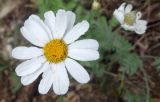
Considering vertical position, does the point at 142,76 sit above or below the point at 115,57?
below

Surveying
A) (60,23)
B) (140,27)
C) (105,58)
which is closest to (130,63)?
(140,27)

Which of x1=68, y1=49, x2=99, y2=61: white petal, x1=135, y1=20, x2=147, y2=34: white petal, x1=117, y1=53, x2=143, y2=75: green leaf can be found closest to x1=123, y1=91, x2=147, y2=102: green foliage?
x1=117, y1=53, x2=143, y2=75: green leaf

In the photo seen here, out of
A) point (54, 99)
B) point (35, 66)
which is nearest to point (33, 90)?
point (54, 99)

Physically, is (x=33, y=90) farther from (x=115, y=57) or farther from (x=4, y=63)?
(x=115, y=57)

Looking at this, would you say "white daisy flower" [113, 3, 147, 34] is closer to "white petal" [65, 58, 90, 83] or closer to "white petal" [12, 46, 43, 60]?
"white petal" [65, 58, 90, 83]

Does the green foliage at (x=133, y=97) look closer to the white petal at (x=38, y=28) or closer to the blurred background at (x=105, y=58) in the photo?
the blurred background at (x=105, y=58)

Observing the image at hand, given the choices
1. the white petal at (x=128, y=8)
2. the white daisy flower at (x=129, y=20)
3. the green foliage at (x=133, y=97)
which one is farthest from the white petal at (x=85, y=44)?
the green foliage at (x=133, y=97)
